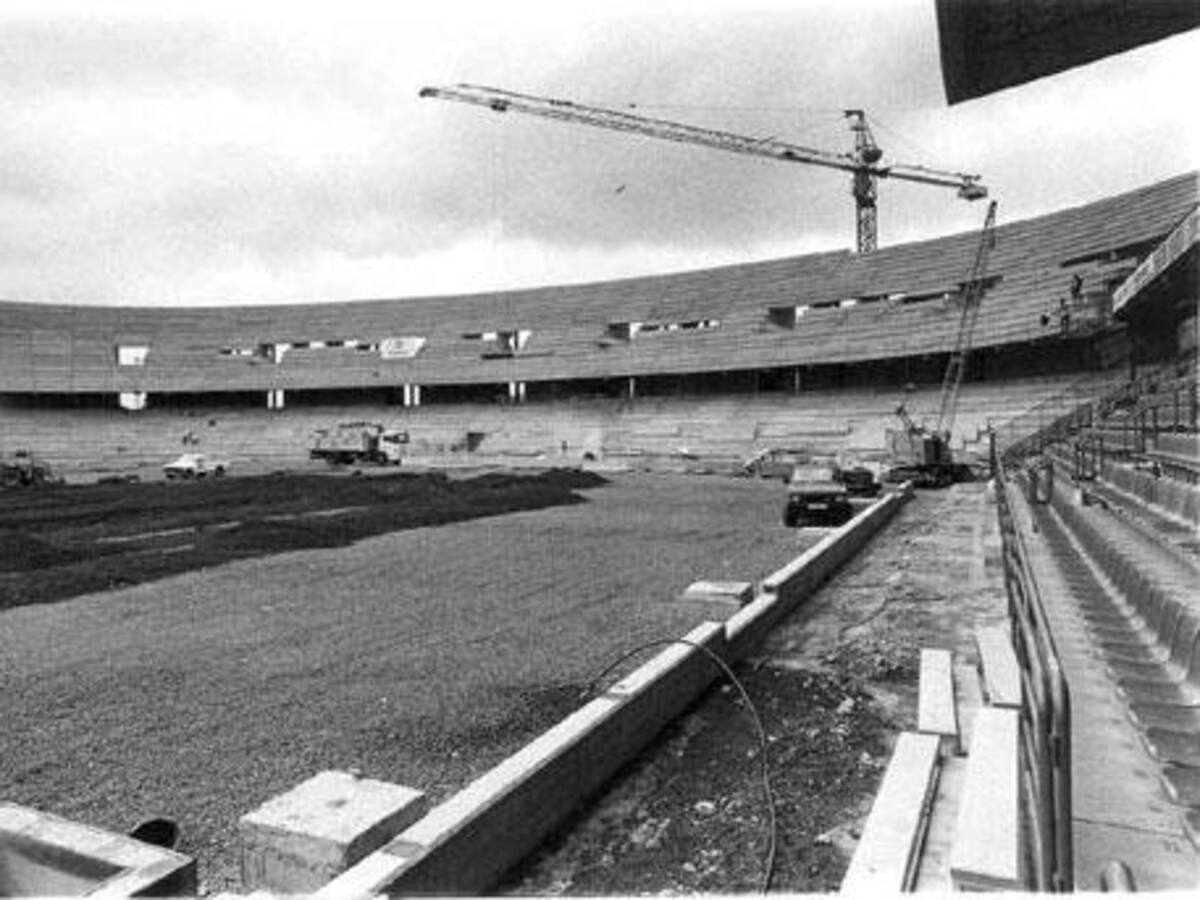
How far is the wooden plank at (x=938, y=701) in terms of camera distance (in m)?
5.92

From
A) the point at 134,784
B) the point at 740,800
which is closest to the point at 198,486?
the point at 134,784

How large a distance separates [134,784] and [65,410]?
83186mm

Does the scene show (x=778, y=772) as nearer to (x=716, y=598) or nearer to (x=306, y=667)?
(x=306, y=667)

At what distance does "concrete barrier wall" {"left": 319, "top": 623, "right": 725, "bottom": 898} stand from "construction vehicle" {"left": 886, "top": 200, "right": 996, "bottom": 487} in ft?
97.9

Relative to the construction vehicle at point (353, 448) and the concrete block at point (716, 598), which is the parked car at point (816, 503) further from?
the construction vehicle at point (353, 448)

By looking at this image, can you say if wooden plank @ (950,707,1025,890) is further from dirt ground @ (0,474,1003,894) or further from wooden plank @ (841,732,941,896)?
dirt ground @ (0,474,1003,894)

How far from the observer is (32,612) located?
39.2 feet

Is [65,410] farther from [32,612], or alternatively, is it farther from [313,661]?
[313,661]

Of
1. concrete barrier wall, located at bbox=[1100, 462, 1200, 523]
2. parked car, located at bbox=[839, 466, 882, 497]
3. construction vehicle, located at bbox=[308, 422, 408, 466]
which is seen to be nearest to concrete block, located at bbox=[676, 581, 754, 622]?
concrete barrier wall, located at bbox=[1100, 462, 1200, 523]

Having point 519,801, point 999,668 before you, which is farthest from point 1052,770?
A: point 999,668

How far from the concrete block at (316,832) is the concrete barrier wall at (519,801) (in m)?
0.14

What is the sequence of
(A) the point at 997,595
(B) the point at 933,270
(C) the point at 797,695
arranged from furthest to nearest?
(B) the point at 933,270 → (A) the point at 997,595 → (C) the point at 797,695

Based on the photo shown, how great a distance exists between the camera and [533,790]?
16.6 feet

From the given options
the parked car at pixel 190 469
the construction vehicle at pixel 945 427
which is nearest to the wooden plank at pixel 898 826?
the construction vehicle at pixel 945 427
